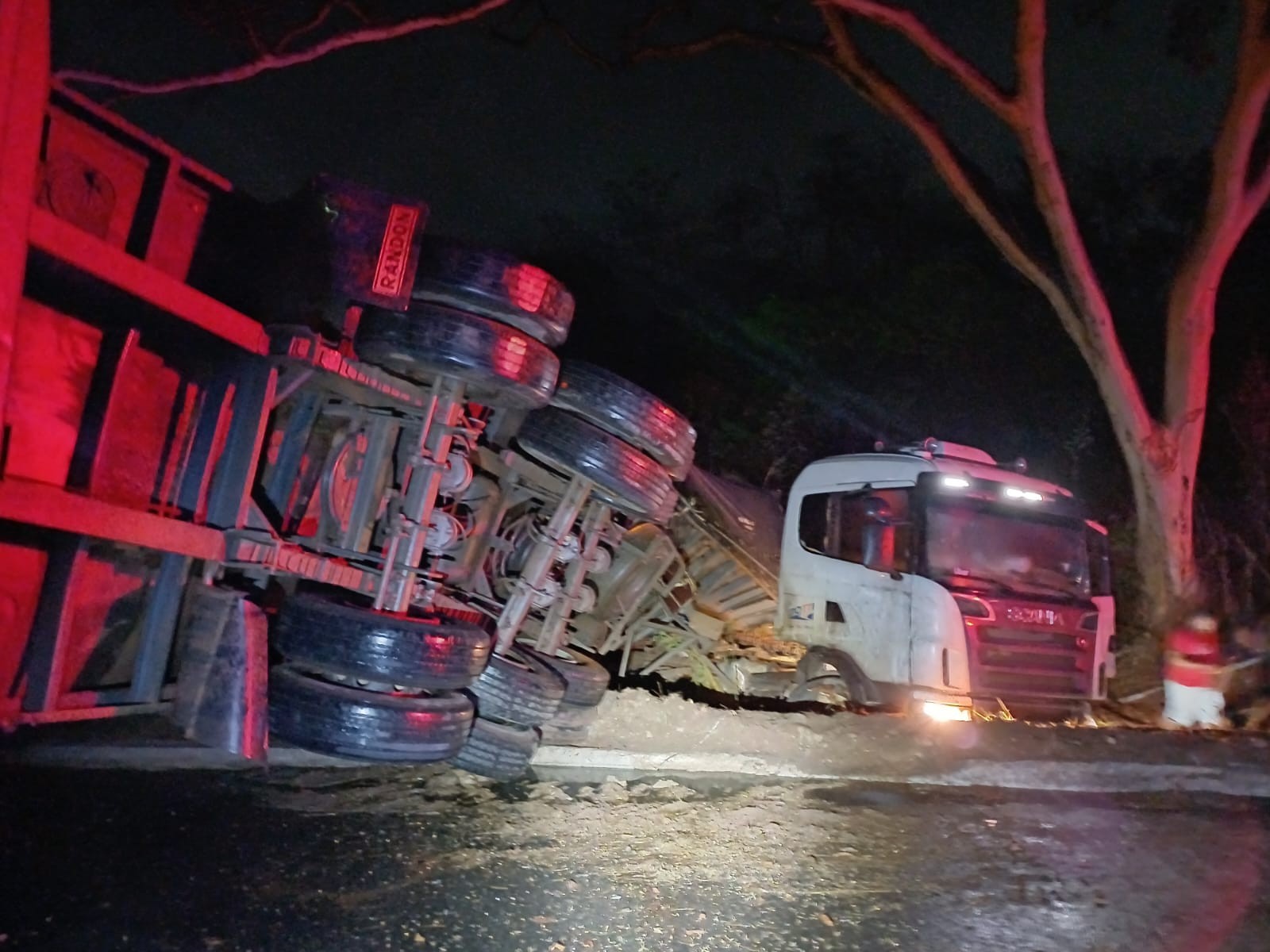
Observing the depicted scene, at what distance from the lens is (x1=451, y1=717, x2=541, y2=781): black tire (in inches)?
197

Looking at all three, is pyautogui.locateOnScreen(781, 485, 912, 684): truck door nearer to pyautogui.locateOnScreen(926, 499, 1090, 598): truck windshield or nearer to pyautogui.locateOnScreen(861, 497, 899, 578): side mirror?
pyautogui.locateOnScreen(861, 497, 899, 578): side mirror

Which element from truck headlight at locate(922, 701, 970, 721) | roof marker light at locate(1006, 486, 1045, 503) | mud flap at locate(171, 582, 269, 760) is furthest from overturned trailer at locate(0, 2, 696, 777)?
roof marker light at locate(1006, 486, 1045, 503)

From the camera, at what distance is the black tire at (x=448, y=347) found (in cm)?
445

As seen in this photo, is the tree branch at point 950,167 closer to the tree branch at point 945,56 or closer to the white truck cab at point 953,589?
the tree branch at point 945,56

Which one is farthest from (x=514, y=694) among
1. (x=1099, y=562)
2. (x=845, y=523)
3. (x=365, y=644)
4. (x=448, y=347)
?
(x=1099, y=562)

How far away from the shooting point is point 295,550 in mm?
4414

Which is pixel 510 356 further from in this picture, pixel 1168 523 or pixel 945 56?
pixel 1168 523

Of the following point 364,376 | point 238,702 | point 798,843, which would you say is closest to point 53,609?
point 238,702

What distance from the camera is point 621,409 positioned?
528cm

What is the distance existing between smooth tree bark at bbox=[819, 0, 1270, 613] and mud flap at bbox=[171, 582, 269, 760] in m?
7.82

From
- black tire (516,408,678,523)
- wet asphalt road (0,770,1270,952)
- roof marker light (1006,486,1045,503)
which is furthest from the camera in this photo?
roof marker light (1006,486,1045,503)

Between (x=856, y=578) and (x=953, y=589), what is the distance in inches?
36.2

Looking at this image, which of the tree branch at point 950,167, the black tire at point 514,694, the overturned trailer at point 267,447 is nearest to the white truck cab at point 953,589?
the overturned trailer at point 267,447

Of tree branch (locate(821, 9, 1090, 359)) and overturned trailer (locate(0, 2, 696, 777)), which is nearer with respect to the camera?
overturned trailer (locate(0, 2, 696, 777))
